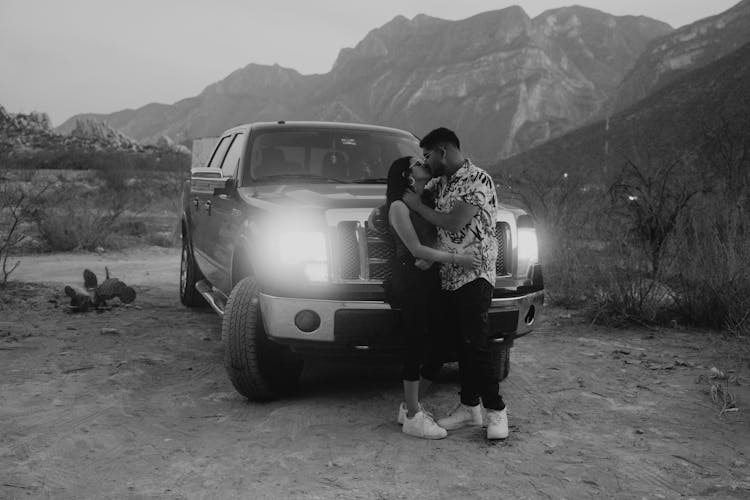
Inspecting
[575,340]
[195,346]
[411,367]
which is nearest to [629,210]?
[575,340]

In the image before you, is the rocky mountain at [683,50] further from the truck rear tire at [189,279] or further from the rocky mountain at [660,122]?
the truck rear tire at [189,279]

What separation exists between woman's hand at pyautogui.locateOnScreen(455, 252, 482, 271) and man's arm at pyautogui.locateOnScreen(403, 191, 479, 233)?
0.13 meters

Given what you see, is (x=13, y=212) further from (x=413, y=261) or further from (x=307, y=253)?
(x=413, y=261)

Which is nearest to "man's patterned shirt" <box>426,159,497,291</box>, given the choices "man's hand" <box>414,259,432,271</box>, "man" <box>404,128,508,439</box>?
"man" <box>404,128,508,439</box>

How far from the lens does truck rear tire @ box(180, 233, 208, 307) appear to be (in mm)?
7340

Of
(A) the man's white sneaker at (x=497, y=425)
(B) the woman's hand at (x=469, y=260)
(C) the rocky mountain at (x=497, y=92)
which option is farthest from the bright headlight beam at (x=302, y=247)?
(C) the rocky mountain at (x=497, y=92)

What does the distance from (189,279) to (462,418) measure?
4282 millimetres

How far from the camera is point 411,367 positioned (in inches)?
147

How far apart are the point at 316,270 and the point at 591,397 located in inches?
81.2

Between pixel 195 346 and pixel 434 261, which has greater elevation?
pixel 434 261

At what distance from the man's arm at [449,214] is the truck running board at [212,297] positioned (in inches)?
74.5

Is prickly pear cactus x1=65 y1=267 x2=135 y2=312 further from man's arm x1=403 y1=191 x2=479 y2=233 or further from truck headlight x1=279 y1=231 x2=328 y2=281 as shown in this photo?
man's arm x1=403 y1=191 x2=479 y2=233

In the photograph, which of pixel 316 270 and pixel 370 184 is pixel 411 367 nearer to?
pixel 316 270

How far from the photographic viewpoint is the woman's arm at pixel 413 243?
11.4 feet
